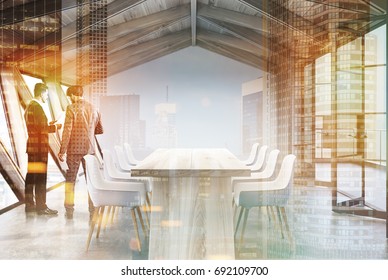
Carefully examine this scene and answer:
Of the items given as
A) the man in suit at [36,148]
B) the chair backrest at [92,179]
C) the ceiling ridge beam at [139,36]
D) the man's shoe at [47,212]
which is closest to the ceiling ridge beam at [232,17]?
the ceiling ridge beam at [139,36]

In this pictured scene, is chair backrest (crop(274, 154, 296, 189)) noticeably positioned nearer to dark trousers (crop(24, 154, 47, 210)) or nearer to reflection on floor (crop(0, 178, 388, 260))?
reflection on floor (crop(0, 178, 388, 260))

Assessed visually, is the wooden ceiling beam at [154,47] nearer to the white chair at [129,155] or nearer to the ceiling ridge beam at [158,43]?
the ceiling ridge beam at [158,43]

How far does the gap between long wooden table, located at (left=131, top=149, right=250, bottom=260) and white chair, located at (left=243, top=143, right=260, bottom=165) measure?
0.78m

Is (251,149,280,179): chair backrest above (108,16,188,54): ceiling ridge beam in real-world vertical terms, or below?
below

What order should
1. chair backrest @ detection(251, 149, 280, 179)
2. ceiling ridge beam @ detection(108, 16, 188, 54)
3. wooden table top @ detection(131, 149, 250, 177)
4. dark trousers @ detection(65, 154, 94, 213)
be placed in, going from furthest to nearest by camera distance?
dark trousers @ detection(65, 154, 94, 213), ceiling ridge beam @ detection(108, 16, 188, 54), chair backrest @ detection(251, 149, 280, 179), wooden table top @ detection(131, 149, 250, 177)

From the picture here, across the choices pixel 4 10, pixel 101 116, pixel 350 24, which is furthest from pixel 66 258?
pixel 350 24

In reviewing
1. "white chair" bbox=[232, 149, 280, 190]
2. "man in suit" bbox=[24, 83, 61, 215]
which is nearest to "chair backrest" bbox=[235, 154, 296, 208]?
"white chair" bbox=[232, 149, 280, 190]

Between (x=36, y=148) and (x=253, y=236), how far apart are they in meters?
2.34

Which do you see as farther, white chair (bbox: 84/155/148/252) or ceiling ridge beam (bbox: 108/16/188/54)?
ceiling ridge beam (bbox: 108/16/188/54)

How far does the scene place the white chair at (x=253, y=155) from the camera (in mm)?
3572

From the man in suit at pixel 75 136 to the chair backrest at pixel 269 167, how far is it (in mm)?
1543

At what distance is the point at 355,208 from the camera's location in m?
4.03

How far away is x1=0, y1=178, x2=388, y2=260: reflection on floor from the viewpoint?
8.98ft
